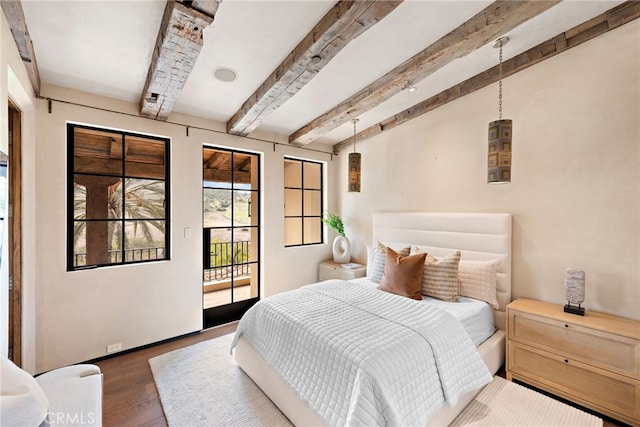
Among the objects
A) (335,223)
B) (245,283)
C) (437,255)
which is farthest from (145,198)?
(437,255)

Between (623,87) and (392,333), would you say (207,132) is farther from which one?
(623,87)

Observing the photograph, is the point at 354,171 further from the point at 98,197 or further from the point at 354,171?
the point at 98,197

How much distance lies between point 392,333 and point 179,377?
1.88 metres

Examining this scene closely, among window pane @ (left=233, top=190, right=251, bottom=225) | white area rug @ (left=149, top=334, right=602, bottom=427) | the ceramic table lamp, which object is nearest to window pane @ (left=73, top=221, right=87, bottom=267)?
white area rug @ (left=149, top=334, right=602, bottom=427)

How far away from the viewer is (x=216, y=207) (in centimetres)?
355

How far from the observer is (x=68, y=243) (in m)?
2.51

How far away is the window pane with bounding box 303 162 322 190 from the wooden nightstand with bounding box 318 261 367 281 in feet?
4.19

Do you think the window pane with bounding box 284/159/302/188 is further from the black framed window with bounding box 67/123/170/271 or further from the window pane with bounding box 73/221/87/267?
the window pane with bounding box 73/221/87/267

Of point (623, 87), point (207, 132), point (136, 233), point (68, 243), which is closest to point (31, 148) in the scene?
point (68, 243)

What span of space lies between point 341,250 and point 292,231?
0.83m

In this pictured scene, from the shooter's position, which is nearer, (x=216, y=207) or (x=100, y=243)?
(x=100, y=243)

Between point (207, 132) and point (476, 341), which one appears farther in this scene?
point (207, 132)

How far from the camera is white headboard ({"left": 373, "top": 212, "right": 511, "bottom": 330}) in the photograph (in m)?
2.65

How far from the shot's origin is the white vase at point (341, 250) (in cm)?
421
